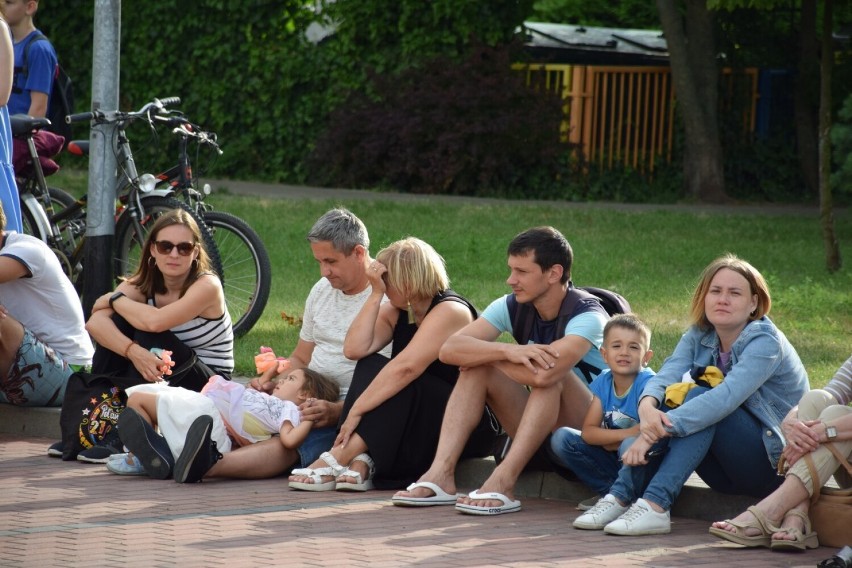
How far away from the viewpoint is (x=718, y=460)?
18.5 feet

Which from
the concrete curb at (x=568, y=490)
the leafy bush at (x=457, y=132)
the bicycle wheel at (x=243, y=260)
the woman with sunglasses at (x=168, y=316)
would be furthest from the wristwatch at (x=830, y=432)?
the leafy bush at (x=457, y=132)

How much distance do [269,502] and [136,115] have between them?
11.2ft

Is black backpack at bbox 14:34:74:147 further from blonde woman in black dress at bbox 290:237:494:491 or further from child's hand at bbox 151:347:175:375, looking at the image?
blonde woman in black dress at bbox 290:237:494:491

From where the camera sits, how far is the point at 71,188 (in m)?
17.2

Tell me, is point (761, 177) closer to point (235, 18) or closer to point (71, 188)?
point (235, 18)

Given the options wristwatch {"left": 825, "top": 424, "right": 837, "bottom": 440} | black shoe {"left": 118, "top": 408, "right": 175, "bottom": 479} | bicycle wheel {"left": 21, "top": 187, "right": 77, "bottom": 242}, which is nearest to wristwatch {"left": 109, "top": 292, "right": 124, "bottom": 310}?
black shoe {"left": 118, "top": 408, "right": 175, "bottom": 479}

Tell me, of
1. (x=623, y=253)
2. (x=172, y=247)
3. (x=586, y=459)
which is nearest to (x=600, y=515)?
(x=586, y=459)

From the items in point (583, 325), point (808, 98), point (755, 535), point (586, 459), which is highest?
point (808, 98)

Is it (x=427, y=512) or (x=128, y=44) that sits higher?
(x=128, y=44)

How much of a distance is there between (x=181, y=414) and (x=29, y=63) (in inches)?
157

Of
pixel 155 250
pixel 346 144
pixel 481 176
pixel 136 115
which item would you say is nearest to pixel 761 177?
pixel 481 176

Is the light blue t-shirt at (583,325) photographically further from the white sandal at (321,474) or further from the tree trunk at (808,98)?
the tree trunk at (808,98)

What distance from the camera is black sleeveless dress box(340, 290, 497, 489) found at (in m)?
6.28

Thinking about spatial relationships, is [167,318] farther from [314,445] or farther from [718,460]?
[718,460]
